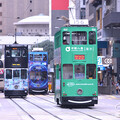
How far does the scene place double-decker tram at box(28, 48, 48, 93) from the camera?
56.6 m

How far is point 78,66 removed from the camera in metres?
28.0

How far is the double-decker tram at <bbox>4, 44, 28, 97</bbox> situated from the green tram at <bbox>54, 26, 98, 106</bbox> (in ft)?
59.0

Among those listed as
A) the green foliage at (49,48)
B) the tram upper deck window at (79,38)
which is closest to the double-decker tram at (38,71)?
the tram upper deck window at (79,38)

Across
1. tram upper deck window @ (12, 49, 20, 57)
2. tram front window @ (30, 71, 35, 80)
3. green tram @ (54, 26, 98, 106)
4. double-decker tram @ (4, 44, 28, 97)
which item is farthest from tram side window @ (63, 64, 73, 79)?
tram front window @ (30, 71, 35, 80)

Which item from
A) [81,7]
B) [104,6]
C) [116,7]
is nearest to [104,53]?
[104,6]

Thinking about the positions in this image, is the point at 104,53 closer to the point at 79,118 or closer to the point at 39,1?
the point at 79,118

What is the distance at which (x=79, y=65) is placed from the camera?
28.0 m

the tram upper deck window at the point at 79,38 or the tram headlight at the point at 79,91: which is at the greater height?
the tram upper deck window at the point at 79,38

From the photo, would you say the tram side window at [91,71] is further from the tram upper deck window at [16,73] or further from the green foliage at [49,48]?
the green foliage at [49,48]

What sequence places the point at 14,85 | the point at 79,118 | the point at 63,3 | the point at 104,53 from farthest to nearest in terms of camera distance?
the point at 63,3 < the point at 104,53 < the point at 14,85 < the point at 79,118

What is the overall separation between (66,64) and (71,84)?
112 cm

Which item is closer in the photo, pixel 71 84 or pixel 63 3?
pixel 71 84

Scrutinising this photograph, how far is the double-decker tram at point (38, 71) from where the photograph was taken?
56594 millimetres

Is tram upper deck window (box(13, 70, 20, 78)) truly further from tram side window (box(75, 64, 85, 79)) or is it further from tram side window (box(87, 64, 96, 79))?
tram side window (box(87, 64, 96, 79))
